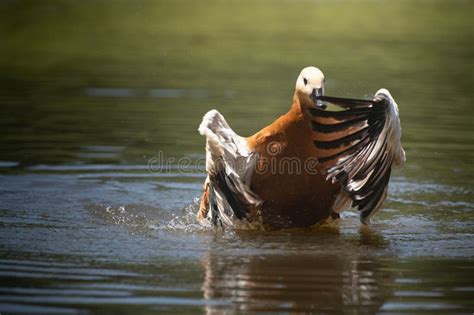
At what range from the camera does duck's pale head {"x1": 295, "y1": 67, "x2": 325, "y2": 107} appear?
7.71 metres

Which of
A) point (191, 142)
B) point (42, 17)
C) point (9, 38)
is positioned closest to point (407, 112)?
point (191, 142)

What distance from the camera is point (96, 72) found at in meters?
18.0

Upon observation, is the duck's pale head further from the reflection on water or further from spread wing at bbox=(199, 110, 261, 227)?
the reflection on water

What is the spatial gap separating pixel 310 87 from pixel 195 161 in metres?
3.74

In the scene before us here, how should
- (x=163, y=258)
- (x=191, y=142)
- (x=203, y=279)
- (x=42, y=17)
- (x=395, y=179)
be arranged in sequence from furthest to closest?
(x=42, y=17)
(x=191, y=142)
(x=395, y=179)
(x=163, y=258)
(x=203, y=279)

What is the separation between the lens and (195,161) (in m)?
11.2

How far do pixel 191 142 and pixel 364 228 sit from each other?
13.4ft

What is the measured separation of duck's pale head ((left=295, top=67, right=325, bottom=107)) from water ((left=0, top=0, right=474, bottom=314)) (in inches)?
47.0

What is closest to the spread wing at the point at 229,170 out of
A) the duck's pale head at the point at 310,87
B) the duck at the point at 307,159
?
the duck at the point at 307,159

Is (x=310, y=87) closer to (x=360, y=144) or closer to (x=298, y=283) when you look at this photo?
(x=360, y=144)

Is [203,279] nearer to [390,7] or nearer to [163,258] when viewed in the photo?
[163,258]

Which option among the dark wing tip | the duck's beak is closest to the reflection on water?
the dark wing tip

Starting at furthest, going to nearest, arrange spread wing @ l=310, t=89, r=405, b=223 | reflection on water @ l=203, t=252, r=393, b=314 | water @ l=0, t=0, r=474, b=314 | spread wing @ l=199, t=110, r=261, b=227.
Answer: spread wing @ l=199, t=110, r=261, b=227 → spread wing @ l=310, t=89, r=405, b=223 → water @ l=0, t=0, r=474, b=314 → reflection on water @ l=203, t=252, r=393, b=314

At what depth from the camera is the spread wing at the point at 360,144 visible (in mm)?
7668
